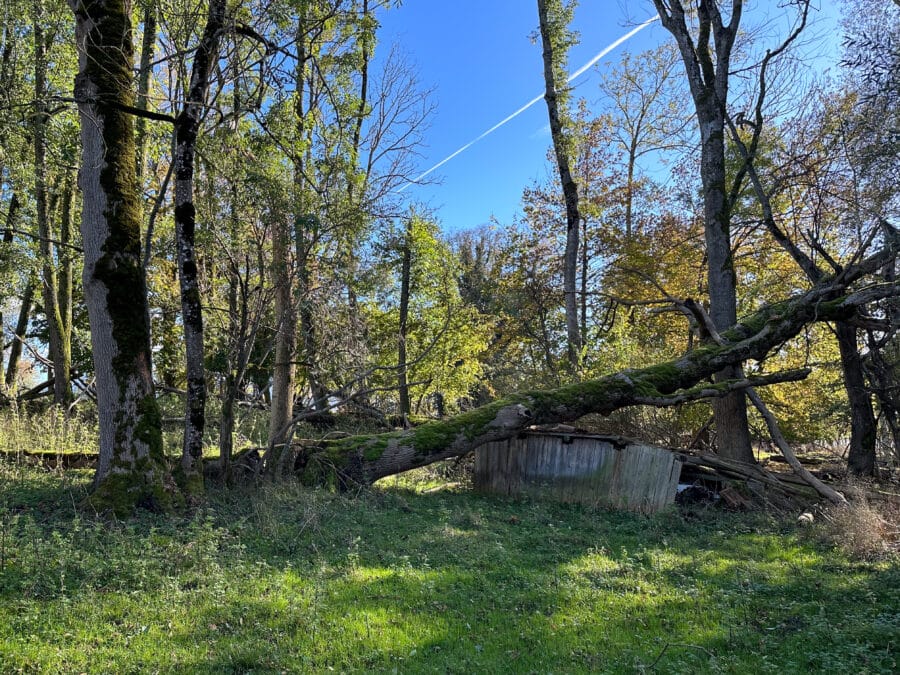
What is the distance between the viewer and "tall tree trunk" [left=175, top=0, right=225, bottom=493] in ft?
23.4

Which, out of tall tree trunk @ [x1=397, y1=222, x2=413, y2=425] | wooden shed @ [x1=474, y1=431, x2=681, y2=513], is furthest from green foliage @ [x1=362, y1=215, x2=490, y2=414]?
wooden shed @ [x1=474, y1=431, x2=681, y2=513]

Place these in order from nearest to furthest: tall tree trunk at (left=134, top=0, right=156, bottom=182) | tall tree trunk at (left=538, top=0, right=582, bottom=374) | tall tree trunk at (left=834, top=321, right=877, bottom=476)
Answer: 1. tall tree trunk at (left=134, top=0, right=156, bottom=182)
2. tall tree trunk at (left=834, top=321, right=877, bottom=476)
3. tall tree trunk at (left=538, top=0, right=582, bottom=374)

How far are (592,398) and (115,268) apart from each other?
299 inches

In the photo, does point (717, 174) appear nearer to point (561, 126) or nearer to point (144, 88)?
point (561, 126)

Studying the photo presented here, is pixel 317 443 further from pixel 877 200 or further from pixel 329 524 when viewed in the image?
pixel 877 200

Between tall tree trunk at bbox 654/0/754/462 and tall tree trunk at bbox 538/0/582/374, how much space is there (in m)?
3.90

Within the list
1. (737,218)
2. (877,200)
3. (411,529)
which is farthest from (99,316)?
(737,218)

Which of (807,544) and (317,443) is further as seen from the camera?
(317,443)

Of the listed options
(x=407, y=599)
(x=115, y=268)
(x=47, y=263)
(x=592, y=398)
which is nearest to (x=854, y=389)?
(x=592, y=398)

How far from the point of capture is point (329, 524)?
6.57m

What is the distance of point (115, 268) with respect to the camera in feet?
21.6

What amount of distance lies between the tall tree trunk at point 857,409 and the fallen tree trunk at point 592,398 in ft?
3.27

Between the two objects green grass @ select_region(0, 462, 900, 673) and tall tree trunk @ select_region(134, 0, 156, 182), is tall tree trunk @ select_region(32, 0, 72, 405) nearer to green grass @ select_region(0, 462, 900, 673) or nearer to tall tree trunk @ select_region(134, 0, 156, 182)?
tall tree trunk @ select_region(134, 0, 156, 182)

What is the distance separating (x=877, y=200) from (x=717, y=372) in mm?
4343
